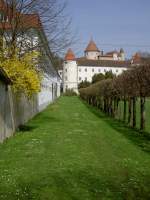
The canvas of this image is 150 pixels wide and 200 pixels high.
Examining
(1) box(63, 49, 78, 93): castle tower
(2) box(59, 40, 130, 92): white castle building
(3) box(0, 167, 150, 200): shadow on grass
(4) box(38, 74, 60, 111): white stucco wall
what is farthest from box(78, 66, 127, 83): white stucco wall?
(3) box(0, 167, 150, 200): shadow on grass

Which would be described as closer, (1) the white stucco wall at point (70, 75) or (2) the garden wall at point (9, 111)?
(2) the garden wall at point (9, 111)

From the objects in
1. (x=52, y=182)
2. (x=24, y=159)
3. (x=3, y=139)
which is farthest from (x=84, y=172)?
(x=3, y=139)

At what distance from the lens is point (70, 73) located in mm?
162875

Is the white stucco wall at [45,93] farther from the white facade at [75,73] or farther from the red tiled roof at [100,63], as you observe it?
the red tiled roof at [100,63]

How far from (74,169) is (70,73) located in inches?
5993

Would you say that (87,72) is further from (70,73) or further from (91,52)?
(91,52)

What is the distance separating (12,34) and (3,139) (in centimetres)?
1011

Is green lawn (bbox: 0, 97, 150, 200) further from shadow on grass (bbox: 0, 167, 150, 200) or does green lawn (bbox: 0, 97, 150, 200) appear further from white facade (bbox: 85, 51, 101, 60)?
white facade (bbox: 85, 51, 101, 60)

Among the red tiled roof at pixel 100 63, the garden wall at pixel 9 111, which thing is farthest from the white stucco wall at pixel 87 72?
the garden wall at pixel 9 111

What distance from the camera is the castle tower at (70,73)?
159 metres

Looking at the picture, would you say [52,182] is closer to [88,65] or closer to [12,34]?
[12,34]

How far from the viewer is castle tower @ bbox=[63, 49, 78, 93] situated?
15862 centimetres

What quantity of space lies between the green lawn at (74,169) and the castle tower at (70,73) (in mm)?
139785

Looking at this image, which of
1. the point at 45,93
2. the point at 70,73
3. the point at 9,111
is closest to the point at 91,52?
the point at 70,73
